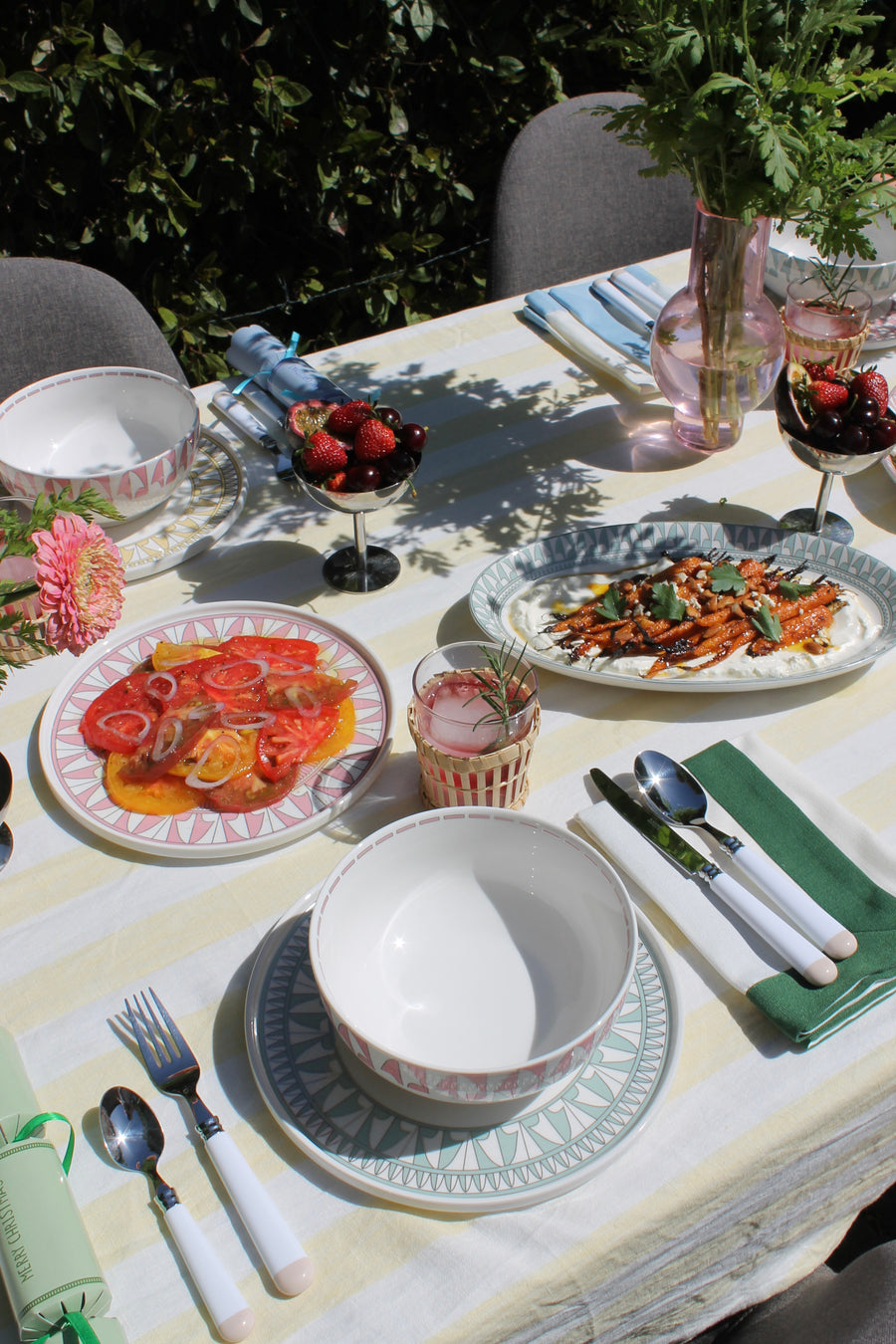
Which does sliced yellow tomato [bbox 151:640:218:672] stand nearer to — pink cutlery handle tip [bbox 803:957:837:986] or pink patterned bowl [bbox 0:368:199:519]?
pink patterned bowl [bbox 0:368:199:519]

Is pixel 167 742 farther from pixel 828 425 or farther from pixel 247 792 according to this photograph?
pixel 828 425

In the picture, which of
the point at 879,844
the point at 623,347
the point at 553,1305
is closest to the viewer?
the point at 553,1305

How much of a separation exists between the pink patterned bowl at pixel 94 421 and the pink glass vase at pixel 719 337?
2.06 ft

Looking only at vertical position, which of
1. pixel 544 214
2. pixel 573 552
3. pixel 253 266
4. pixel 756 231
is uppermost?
pixel 756 231

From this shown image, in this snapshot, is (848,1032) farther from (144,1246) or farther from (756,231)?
(756,231)

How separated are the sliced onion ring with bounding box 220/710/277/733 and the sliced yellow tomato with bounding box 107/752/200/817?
0.24ft

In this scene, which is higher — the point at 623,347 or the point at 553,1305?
the point at 623,347

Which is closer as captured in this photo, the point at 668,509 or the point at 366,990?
the point at 366,990

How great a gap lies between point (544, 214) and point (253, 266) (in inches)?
50.0

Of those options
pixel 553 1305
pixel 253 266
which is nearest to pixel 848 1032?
pixel 553 1305

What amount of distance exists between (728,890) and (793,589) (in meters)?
0.41

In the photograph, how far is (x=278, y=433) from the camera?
1.49m

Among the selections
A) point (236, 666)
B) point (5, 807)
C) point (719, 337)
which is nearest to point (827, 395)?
point (719, 337)

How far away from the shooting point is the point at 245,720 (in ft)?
3.39
